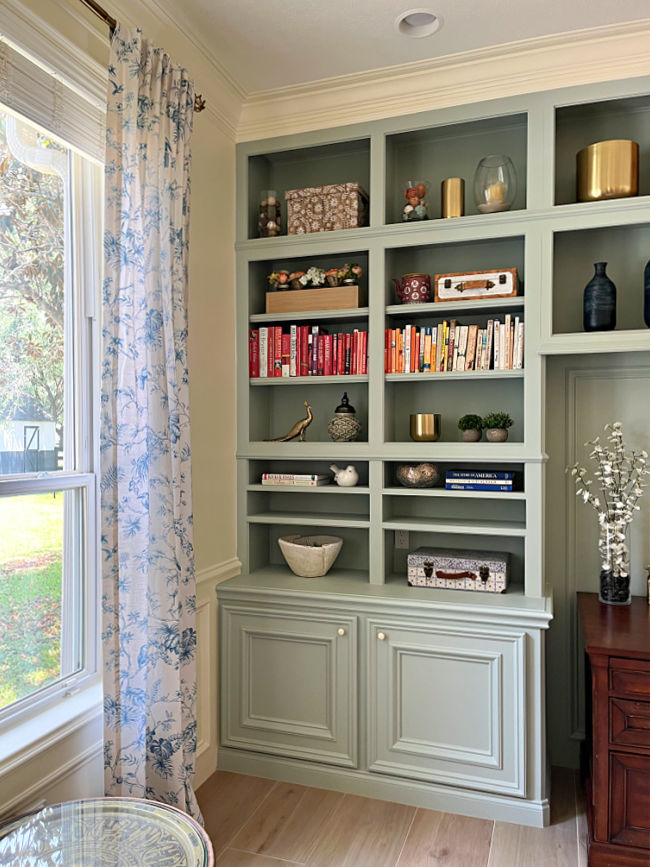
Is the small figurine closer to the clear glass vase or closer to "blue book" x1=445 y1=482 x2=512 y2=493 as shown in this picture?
"blue book" x1=445 y1=482 x2=512 y2=493

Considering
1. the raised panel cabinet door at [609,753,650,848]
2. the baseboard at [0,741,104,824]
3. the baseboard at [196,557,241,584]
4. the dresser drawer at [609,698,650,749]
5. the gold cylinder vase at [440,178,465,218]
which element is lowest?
the raised panel cabinet door at [609,753,650,848]

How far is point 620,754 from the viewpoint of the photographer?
2.13 m

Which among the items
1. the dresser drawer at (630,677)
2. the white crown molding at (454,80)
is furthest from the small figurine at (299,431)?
the dresser drawer at (630,677)

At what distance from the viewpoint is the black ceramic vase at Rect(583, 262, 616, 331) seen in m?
2.51

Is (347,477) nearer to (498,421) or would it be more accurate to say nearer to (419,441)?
(419,441)

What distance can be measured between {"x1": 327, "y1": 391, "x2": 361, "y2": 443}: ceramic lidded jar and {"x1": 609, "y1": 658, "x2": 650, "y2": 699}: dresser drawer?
1326mm

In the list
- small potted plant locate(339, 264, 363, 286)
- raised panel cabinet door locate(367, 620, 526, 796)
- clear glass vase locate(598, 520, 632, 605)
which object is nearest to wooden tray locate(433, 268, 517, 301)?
small potted plant locate(339, 264, 363, 286)

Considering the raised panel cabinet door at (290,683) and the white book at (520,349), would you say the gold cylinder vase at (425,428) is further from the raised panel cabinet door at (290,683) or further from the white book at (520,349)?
the raised panel cabinet door at (290,683)

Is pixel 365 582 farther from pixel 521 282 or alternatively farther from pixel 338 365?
pixel 521 282

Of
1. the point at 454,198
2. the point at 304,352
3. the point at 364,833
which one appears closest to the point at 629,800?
the point at 364,833

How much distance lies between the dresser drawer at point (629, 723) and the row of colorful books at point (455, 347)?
124 centimetres

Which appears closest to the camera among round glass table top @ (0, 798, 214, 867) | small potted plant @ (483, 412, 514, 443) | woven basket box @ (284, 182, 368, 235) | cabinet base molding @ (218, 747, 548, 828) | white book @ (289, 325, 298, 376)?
round glass table top @ (0, 798, 214, 867)

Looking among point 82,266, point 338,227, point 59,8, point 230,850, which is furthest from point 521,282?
point 230,850

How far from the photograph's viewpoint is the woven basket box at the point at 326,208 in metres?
2.84
